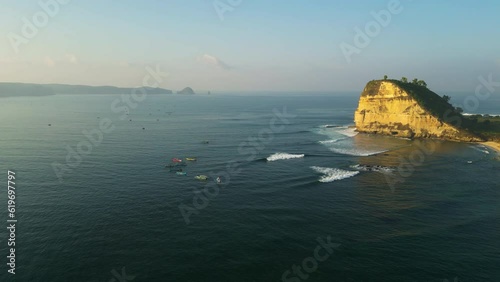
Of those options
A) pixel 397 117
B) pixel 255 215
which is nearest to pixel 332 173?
pixel 255 215

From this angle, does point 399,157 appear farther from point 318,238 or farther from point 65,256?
point 65,256

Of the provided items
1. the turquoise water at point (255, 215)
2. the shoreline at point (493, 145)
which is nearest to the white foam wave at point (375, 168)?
the turquoise water at point (255, 215)

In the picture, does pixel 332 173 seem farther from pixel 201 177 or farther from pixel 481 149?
pixel 481 149

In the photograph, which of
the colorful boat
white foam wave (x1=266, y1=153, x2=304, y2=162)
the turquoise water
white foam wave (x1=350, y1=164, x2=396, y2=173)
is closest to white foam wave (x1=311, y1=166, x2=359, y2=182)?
the turquoise water

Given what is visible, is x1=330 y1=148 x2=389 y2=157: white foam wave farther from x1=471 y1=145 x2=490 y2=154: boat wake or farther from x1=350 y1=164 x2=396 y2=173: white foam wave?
x1=471 y1=145 x2=490 y2=154: boat wake

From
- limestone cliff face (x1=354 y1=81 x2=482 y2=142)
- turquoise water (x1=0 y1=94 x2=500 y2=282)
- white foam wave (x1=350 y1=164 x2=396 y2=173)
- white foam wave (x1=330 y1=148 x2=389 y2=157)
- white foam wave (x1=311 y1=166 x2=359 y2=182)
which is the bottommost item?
turquoise water (x1=0 y1=94 x2=500 y2=282)

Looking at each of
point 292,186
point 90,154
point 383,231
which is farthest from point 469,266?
point 90,154

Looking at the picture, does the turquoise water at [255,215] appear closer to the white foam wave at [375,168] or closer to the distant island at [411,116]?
the white foam wave at [375,168]
